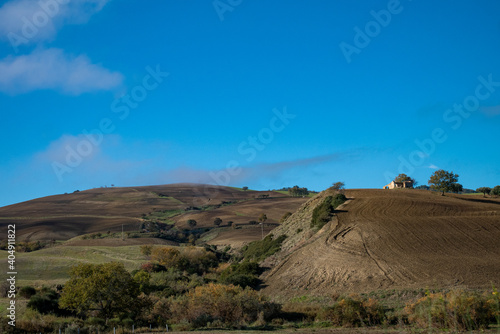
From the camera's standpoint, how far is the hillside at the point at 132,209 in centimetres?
10462

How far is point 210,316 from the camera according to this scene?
24.2m

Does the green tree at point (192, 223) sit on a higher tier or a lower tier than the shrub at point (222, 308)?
higher

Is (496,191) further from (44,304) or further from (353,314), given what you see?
(44,304)

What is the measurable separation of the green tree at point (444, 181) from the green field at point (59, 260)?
44630 mm

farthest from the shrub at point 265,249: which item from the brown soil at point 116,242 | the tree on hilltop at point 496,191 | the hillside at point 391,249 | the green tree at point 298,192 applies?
the green tree at point 298,192

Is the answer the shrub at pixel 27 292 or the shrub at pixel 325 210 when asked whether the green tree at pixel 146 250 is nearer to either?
the shrub at pixel 325 210

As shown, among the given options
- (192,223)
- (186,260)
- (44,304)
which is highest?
(192,223)

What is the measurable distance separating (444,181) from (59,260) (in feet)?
180

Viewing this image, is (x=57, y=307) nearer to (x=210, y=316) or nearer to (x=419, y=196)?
(x=210, y=316)

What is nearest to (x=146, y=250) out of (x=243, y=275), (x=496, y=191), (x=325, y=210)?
(x=243, y=275)

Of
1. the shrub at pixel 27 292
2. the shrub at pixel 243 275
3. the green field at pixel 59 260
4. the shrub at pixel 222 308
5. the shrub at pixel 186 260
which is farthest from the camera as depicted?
the shrub at pixel 186 260

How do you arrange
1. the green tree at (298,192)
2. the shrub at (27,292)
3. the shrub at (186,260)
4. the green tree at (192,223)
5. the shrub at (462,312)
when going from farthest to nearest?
1. the green tree at (298,192)
2. the green tree at (192,223)
3. the shrub at (186,260)
4. the shrub at (27,292)
5. the shrub at (462,312)

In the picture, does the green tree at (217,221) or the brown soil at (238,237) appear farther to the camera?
the green tree at (217,221)

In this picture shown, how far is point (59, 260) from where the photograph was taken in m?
52.5
